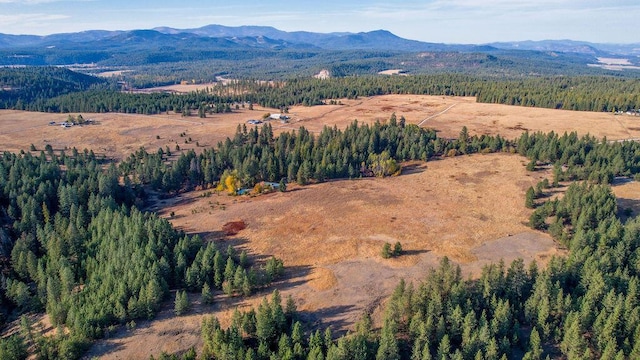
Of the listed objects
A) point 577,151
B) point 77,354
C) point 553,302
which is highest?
point 577,151

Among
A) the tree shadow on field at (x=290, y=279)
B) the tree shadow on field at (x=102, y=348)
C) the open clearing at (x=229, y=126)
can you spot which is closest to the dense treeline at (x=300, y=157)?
the open clearing at (x=229, y=126)

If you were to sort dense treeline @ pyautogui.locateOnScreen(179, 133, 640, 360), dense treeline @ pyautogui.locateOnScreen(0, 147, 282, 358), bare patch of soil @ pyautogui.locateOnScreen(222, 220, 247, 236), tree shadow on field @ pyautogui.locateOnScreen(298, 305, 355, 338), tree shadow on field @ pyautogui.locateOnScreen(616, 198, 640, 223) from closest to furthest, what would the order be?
dense treeline @ pyautogui.locateOnScreen(179, 133, 640, 360), tree shadow on field @ pyautogui.locateOnScreen(298, 305, 355, 338), dense treeline @ pyautogui.locateOnScreen(0, 147, 282, 358), bare patch of soil @ pyautogui.locateOnScreen(222, 220, 247, 236), tree shadow on field @ pyautogui.locateOnScreen(616, 198, 640, 223)

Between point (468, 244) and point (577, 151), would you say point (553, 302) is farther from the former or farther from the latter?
point (577, 151)

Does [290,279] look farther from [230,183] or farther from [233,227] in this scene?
[230,183]

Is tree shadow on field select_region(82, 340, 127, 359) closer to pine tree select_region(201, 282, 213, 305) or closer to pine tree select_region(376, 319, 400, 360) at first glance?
pine tree select_region(201, 282, 213, 305)

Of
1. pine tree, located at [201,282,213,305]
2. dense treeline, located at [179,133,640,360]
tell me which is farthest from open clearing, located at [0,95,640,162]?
dense treeline, located at [179,133,640,360]

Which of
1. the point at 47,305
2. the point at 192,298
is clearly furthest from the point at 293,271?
the point at 47,305
